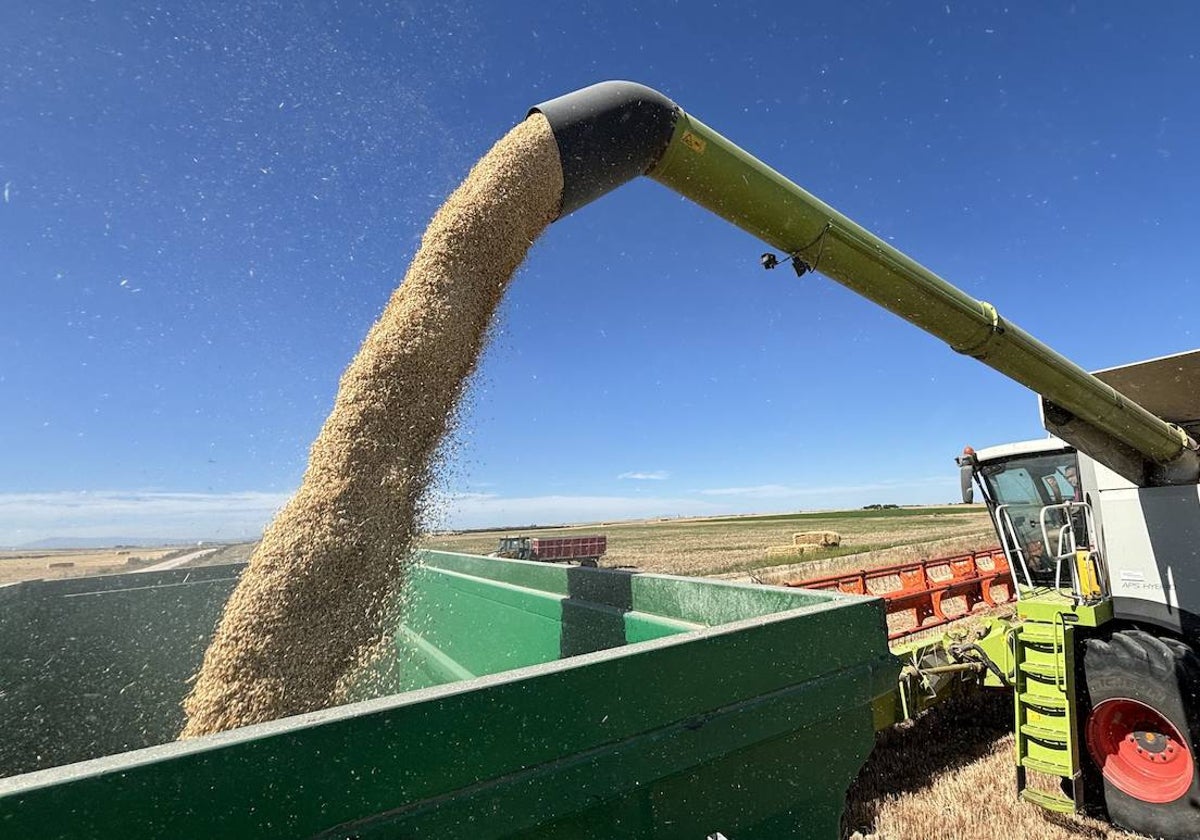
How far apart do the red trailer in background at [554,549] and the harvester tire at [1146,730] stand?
1551 centimetres

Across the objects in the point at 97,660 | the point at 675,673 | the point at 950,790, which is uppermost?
the point at 675,673

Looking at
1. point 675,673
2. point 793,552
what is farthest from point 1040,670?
point 793,552

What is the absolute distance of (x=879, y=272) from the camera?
3.29 metres

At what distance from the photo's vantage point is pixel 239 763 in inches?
37.8

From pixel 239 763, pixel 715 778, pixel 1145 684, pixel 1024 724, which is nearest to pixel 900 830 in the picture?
pixel 1024 724

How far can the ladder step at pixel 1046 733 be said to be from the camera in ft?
12.4

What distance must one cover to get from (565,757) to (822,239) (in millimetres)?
2666

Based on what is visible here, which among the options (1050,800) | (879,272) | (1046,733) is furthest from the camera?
(1046,733)

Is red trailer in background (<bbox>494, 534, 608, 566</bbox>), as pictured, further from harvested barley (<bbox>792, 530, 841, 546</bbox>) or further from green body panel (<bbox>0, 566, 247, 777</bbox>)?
green body panel (<bbox>0, 566, 247, 777</bbox>)

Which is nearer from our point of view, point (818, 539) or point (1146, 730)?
point (1146, 730)

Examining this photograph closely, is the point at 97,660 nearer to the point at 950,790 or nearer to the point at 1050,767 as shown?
the point at 950,790

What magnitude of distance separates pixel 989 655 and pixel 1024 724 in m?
0.74

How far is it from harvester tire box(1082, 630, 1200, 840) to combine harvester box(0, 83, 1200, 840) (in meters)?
0.01

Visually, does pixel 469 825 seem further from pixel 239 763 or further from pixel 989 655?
pixel 989 655
